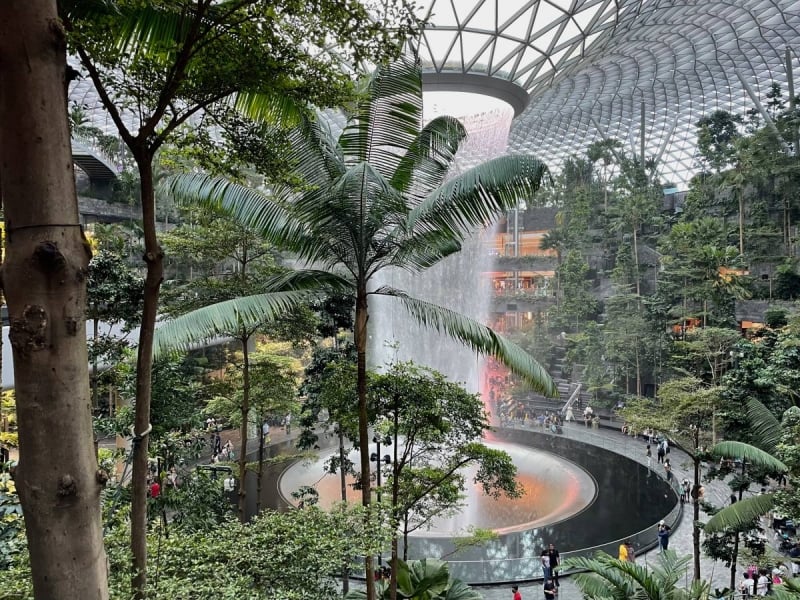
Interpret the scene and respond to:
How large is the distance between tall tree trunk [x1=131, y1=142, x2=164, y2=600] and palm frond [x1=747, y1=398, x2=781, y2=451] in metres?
12.1

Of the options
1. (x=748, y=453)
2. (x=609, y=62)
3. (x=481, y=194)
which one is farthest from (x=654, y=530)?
(x=609, y=62)

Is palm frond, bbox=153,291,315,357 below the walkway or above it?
above

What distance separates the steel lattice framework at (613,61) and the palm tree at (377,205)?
7.53 feet

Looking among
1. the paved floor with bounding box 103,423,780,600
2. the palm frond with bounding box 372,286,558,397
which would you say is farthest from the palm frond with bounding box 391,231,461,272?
the paved floor with bounding box 103,423,780,600

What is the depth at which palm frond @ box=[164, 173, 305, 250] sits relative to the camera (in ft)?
20.6

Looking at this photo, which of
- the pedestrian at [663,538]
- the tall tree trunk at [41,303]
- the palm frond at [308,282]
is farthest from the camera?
the pedestrian at [663,538]

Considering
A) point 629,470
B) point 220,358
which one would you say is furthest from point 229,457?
point 629,470

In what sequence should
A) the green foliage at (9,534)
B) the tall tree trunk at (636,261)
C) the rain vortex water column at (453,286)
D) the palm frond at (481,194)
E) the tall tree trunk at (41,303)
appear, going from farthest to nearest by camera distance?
the tall tree trunk at (636,261) < the rain vortex water column at (453,286) < the palm frond at (481,194) < the green foliage at (9,534) < the tall tree trunk at (41,303)

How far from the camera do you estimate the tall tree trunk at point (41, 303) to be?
1971 mm

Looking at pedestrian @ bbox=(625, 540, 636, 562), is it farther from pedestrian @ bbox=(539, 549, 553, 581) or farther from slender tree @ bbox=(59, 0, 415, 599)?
slender tree @ bbox=(59, 0, 415, 599)

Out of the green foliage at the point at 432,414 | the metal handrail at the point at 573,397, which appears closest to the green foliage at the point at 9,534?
the green foliage at the point at 432,414

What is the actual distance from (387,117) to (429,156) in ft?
2.33

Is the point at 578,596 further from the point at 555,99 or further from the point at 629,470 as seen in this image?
the point at 555,99

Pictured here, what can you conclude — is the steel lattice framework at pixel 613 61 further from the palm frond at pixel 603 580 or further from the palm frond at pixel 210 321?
the palm frond at pixel 603 580
